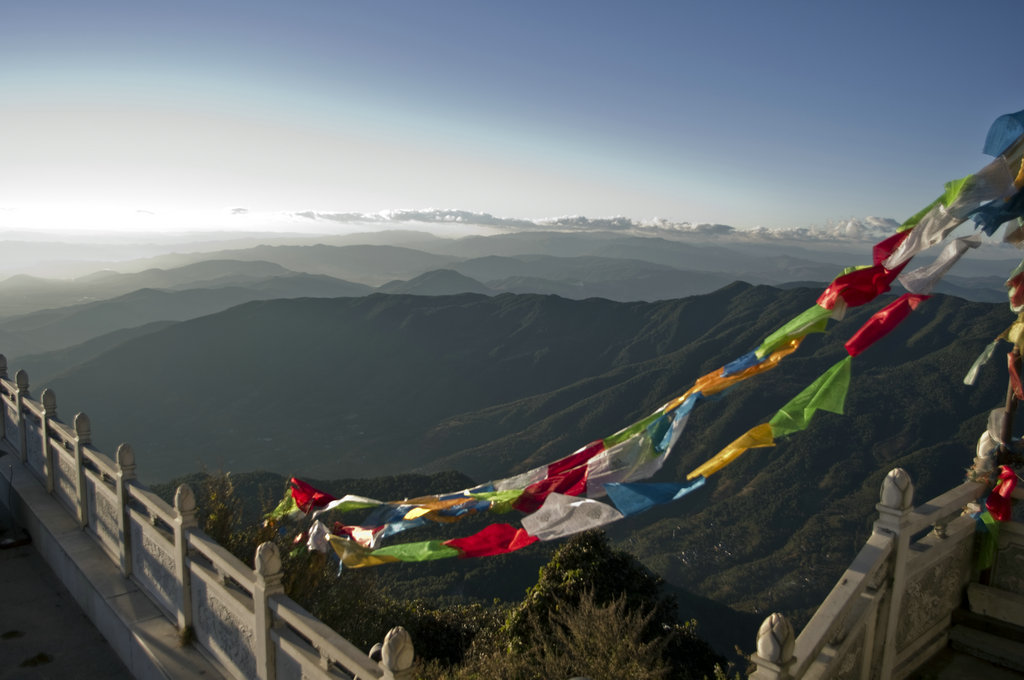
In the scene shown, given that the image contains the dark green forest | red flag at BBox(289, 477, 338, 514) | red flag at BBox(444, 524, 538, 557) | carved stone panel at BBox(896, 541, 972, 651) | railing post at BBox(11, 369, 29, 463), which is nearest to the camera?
carved stone panel at BBox(896, 541, 972, 651)

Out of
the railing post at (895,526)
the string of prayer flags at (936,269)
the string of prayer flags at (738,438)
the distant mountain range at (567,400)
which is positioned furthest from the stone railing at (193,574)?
the distant mountain range at (567,400)

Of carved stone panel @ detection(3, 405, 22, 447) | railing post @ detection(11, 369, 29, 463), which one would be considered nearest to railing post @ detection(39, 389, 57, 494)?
railing post @ detection(11, 369, 29, 463)

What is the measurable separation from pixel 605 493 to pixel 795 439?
2945 inches

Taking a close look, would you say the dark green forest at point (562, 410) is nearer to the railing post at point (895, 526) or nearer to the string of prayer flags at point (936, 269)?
the railing post at point (895, 526)

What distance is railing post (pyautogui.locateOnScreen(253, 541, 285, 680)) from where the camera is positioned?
15.2 feet

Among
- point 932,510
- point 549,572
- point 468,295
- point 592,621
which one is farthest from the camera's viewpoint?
point 468,295

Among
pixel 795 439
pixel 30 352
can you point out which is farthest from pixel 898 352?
pixel 30 352

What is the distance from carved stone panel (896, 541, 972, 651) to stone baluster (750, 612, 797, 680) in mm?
2221

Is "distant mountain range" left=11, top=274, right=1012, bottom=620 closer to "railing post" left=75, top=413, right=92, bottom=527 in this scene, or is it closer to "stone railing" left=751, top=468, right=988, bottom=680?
"stone railing" left=751, top=468, right=988, bottom=680

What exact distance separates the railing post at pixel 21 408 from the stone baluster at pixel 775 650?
982 cm

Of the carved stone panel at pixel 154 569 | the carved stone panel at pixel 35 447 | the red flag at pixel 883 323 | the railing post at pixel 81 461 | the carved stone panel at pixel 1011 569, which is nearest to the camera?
the red flag at pixel 883 323

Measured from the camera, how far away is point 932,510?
5.04 metres

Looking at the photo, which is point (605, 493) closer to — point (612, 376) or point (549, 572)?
point (549, 572)

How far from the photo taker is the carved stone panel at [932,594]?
15.9ft
